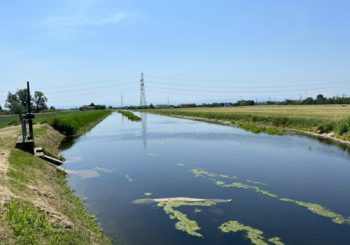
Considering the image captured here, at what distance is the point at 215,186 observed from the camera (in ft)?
54.8

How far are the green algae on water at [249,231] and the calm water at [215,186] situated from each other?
22 centimetres

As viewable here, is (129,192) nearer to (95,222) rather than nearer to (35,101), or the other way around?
(95,222)

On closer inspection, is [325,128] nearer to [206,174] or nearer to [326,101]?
Result: [206,174]

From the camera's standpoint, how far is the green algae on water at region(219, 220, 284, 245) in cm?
1024

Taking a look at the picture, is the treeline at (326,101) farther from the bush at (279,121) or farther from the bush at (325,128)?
the bush at (325,128)

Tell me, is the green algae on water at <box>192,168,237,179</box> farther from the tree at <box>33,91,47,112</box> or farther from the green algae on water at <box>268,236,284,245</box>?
the tree at <box>33,91,47,112</box>

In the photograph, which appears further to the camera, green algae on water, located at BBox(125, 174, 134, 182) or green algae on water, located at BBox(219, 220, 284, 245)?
green algae on water, located at BBox(125, 174, 134, 182)

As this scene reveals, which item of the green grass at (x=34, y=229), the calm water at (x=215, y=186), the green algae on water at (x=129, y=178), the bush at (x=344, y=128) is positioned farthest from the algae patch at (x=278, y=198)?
the bush at (x=344, y=128)

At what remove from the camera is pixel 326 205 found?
13586 mm

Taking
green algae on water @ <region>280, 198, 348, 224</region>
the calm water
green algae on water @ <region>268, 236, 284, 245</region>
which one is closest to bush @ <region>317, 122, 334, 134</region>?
the calm water

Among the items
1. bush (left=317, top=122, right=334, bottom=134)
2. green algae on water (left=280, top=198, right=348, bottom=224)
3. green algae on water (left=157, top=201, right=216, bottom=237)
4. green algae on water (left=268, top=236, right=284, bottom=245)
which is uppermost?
bush (left=317, top=122, right=334, bottom=134)

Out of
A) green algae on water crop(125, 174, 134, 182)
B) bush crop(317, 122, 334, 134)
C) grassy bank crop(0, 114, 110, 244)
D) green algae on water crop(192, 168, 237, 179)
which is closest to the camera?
grassy bank crop(0, 114, 110, 244)

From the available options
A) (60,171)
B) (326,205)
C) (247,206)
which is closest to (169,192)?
(247,206)

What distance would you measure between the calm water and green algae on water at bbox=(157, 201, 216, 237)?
0.70 feet
